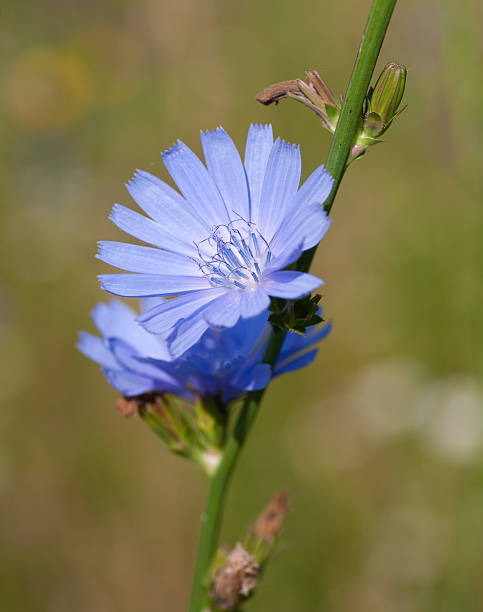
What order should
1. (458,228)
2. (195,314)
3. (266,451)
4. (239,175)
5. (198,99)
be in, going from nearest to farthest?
1. (195,314)
2. (239,175)
3. (266,451)
4. (458,228)
5. (198,99)

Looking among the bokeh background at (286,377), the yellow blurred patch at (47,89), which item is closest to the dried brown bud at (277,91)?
the bokeh background at (286,377)

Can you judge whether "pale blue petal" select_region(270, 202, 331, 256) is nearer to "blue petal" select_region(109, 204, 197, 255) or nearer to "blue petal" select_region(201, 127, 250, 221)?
"blue petal" select_region(201, 127, 250, 221)

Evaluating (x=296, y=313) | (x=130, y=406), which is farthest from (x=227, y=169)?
(x=130, y=406)

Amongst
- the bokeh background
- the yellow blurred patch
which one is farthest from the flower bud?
the yellow blurred patch

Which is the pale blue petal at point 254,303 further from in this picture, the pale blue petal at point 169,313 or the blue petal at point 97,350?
the blue petal at point 97,350

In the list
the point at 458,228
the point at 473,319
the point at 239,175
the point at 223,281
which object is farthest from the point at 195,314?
the point at 458,228

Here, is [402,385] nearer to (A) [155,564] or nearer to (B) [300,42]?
(A) [155,564]

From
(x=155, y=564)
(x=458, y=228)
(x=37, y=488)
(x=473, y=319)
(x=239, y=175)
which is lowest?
(x=155, y=564)

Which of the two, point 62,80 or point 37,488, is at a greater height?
point 62,80
